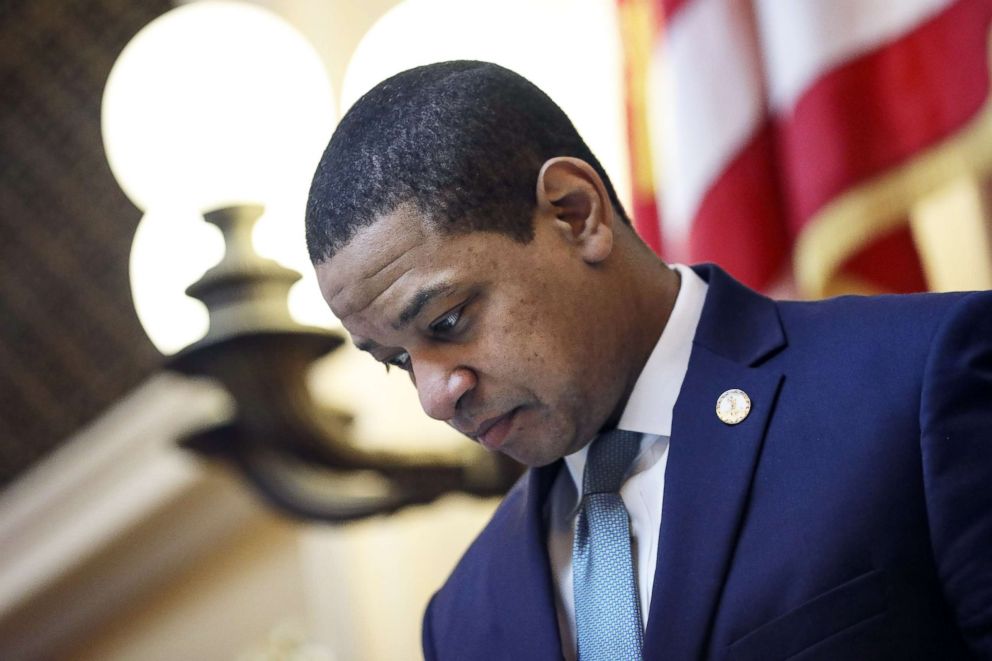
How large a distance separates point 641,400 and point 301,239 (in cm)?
51

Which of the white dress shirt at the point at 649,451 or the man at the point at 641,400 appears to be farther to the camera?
the white dress shirt at the point at 649,451

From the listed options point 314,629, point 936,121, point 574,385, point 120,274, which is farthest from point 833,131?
point 120,274

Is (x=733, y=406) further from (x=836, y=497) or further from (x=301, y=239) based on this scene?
(x=301, y=239)

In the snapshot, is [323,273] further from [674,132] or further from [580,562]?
[674,132]

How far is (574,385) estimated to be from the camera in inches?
48.6

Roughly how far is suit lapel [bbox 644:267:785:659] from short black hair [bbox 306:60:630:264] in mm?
212

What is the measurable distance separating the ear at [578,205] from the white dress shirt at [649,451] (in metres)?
0.11

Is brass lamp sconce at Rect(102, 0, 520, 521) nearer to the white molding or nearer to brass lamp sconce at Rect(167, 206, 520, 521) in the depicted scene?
brass lamp sconce at Rect(167, 206, 520, 521)

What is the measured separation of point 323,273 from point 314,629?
6.76ft

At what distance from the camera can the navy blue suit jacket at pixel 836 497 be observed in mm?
1082

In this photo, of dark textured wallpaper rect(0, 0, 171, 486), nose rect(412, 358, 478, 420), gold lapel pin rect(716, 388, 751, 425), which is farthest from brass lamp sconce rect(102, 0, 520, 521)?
dark textured wallpaper rect(0, 0, 171, 486)

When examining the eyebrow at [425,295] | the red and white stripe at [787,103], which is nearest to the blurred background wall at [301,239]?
the red and white stripe at [787,103]

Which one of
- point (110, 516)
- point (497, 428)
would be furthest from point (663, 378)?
point (110, 516)

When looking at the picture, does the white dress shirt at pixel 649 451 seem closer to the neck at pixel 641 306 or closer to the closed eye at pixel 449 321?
the neck at pixel 641 306
